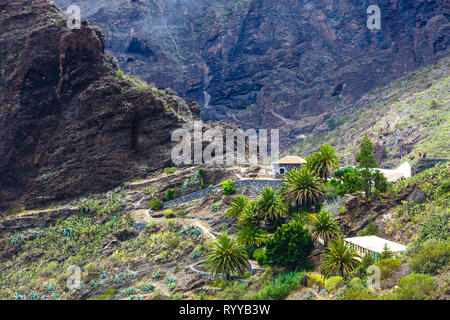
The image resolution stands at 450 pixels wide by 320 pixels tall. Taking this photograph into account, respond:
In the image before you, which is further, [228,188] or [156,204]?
[156,204]

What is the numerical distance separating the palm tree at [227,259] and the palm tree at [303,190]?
25.6 feet

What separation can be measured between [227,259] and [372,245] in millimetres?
11234

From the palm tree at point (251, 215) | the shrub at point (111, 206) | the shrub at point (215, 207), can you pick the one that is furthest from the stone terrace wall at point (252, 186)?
the shrub at point (111, 206)

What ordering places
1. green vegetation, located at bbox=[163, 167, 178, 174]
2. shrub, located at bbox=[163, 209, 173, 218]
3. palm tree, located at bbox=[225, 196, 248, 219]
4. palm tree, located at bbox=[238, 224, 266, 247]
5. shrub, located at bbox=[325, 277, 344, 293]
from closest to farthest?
shrub, located at bbox=[325, 277, 344, 293] → palm tree, located at bbox=[238, 224, 266, 247] → palm tree, located at bbox=[225, 196, 248, 219] → shrub, located at bbox=[163, 209, 173, 218] → green vegetation, located at bbox=[163, 167, 178, 174]

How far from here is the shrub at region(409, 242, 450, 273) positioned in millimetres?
27844

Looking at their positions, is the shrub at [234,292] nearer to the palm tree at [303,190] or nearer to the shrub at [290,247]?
the shrub at [290,247]

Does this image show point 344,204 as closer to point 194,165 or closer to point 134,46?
point 194,165

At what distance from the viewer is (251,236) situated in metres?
40.3

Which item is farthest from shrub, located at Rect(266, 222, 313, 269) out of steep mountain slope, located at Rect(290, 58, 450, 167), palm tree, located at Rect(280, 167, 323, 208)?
steep mountain slope, located at Rect(290, 58, 450, 167)

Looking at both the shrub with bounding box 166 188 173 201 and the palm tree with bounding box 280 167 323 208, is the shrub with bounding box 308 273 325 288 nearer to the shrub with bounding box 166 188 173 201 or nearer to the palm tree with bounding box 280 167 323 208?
the palm tree with bounding box 280 167 323 208

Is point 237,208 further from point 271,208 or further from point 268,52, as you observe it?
point 268,52

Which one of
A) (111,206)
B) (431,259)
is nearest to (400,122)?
(111,206)

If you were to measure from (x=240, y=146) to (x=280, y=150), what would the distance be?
70.7 meters

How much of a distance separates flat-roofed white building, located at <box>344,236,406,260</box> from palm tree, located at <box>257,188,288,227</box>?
712 cm
